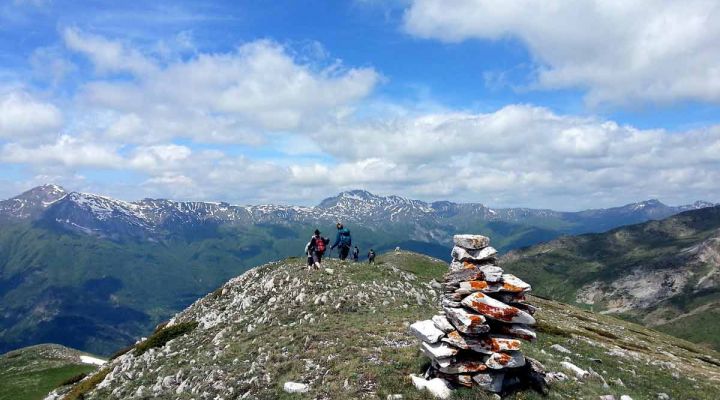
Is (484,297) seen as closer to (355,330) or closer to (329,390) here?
(329,390)

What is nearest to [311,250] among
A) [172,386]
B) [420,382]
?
[172,386]

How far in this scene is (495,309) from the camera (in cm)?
2033

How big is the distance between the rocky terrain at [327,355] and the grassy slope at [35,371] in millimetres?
25207

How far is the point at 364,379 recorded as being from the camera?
2138 cm

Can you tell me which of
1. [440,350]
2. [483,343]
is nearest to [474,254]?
[483,343]

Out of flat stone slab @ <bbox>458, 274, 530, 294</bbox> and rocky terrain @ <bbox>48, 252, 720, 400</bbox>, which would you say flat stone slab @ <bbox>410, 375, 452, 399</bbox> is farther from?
flat stone slab @ <bbox>458, 274, 530, 294</bbox>

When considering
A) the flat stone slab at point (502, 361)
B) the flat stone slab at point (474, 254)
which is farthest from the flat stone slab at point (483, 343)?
the flat stone slab at point (474, 254)

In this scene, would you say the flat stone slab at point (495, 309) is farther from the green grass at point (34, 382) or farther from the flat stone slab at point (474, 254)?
the green grass at point (34, 382)

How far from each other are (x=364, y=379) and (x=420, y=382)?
9.40 ft

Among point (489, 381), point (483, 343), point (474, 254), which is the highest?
point (474, 254)

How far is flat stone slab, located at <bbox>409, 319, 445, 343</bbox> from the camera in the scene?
20750 mm

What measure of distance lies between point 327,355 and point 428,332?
7.18 m

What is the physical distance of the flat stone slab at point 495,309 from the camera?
799 inches

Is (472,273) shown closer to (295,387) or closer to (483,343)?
(483,343)
